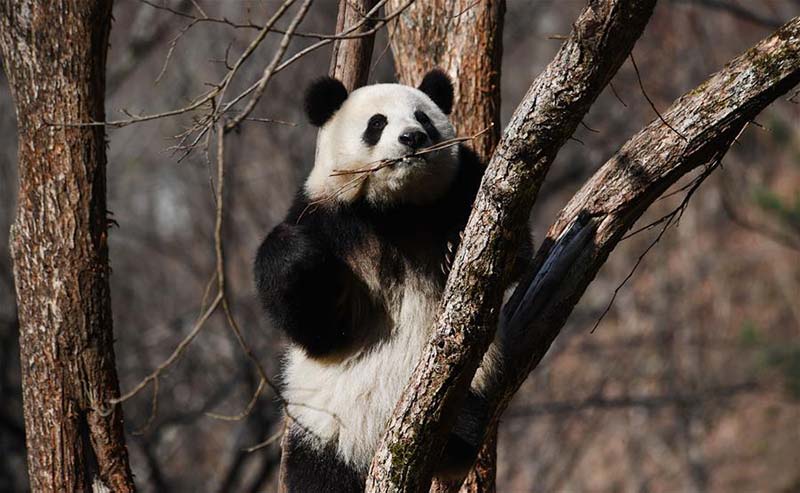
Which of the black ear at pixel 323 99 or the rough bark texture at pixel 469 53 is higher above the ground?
the rough bark texture at pixel 469 53

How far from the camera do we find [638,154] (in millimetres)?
3668

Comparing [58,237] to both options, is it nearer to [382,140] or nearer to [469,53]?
[382,140]

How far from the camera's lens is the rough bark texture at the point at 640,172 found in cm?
322

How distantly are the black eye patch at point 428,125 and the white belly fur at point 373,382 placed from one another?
2.28ft

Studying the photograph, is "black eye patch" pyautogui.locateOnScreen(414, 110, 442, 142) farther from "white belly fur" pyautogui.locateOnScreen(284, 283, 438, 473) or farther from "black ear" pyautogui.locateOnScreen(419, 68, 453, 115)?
"white belly fur" pyautogui.locateOnScreen(284, 283, 438, 473)

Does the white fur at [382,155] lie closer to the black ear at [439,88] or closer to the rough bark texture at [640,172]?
the black ear at [439,88]

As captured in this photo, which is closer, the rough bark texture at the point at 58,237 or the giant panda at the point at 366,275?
the rough bark texture at the point at 58,237

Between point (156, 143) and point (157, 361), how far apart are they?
436cm

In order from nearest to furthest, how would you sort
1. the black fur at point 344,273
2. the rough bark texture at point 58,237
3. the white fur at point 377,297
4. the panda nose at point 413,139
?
the rough bark texture at point 58,237 < the panda nose at point 413,139 < the black fur at point 344,273 < the white fur at point 377,297

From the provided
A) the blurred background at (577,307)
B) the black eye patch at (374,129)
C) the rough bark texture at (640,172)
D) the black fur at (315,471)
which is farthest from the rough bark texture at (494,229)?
the blurred background at (577,307)

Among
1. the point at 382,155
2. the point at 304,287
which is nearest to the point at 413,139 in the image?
the point at 382,155

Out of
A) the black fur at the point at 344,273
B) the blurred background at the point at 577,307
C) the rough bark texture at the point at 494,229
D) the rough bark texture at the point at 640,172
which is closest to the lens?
the rough bark texture at the point at 494,229

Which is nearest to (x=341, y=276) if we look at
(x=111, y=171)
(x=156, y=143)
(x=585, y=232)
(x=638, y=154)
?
(x=585, y=232)

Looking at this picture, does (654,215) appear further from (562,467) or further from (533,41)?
(562,467)
